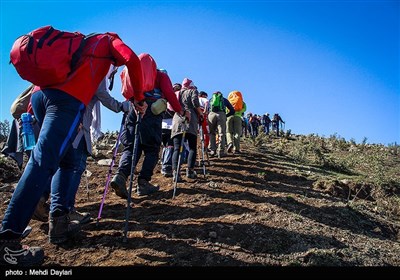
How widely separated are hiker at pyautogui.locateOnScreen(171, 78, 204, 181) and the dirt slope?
22.9 inches

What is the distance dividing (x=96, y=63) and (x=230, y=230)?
2419 mm

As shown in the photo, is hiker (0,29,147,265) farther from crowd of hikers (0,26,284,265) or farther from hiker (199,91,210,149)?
hiker (199,91,210,149)

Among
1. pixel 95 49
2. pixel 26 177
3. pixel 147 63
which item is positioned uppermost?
pixel 147 63

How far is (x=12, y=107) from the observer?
4297 millimetres

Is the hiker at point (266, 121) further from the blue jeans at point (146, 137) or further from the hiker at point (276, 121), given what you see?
the blue jeans at point (146, 137)

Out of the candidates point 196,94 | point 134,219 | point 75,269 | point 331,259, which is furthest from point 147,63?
point 331,259

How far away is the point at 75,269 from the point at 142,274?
22.1 inches

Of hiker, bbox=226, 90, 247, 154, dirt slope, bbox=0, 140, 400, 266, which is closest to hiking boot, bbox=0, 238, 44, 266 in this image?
dirt slope, bbox=0, 140, 400, 266

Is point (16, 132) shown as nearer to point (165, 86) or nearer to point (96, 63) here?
point (96, 63)

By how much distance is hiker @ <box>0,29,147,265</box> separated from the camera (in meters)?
2.60

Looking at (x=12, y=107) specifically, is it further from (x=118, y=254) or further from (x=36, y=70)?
(x=118, y=254)

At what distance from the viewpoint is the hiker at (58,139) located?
2.60 meters

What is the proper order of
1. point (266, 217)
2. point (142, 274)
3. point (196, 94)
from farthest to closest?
point (196, 94)
point (266, 217)
point (142, 274)

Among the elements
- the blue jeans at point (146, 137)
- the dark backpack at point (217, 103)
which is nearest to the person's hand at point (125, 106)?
the blue jeans at point (146, 137)
